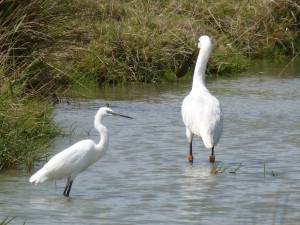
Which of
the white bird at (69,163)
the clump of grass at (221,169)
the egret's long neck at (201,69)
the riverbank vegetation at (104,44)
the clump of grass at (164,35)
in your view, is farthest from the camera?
the clump of grass at (164,35)

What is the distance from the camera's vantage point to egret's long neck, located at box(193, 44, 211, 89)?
39.6 ft

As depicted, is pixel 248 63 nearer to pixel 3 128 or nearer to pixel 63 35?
pixel 63 35

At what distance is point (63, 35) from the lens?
13.0 meters

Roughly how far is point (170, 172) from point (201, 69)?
2.03 metres

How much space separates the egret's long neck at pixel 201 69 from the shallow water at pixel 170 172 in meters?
0.78

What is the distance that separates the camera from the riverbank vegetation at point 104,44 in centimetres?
1095

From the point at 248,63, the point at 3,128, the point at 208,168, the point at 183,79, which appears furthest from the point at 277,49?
the point at 3,128

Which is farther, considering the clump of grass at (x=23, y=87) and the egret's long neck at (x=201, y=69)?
the egret's long neck at (x=201, y=69)

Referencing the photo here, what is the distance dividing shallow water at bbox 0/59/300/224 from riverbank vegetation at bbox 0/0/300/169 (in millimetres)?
455

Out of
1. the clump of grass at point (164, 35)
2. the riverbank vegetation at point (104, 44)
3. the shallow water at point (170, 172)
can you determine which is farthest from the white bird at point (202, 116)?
the clump of grass at point (164, 35)

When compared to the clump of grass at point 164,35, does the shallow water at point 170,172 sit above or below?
below

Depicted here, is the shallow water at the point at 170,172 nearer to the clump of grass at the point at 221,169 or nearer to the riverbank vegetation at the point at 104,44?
the clump of grass at the point at 221,169

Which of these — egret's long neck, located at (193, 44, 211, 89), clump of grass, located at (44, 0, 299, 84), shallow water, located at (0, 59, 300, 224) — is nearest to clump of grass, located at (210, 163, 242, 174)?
shallow water, located at (0, 59, 300, 224)

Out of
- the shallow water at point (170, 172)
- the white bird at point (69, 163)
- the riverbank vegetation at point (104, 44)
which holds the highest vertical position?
the riverbank vegetation at point (104, 44)
